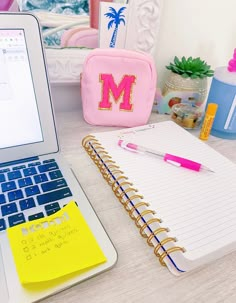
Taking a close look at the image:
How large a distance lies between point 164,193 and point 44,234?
18 cm

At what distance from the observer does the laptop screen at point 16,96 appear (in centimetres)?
38

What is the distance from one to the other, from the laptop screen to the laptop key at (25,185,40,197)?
0.30 ft

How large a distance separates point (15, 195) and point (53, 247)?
102 mm

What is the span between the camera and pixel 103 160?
0.45 metres

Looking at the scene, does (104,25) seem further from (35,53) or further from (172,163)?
(172,163)

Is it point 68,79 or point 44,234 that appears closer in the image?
point 44,234

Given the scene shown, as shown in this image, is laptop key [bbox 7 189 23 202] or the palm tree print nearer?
laptop key [bbox 7 189 23 202]

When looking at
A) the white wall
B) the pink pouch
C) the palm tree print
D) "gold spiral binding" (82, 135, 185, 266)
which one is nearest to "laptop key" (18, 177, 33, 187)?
"gold spiral binding" (82, 135, 185, 266)

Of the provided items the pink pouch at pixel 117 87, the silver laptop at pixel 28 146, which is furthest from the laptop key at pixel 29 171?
the pink pouch at pixel 117 87

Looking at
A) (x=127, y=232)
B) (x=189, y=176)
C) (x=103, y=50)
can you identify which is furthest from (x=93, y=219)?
(x=103, y=50)

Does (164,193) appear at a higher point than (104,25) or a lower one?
lower

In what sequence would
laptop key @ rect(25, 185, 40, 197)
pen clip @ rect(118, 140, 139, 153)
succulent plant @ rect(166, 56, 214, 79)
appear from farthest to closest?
succulent plant @ rect(166, 56, 214, 79) → pen clip @ rect(118, 140, 139, 153) → laptop key @ rect(25, 185, 40, 197)

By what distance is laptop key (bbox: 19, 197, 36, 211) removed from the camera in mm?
344

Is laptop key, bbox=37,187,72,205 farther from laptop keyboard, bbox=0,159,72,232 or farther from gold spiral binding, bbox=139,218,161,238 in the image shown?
gold spiral binding, bbox=139,218,161,238
